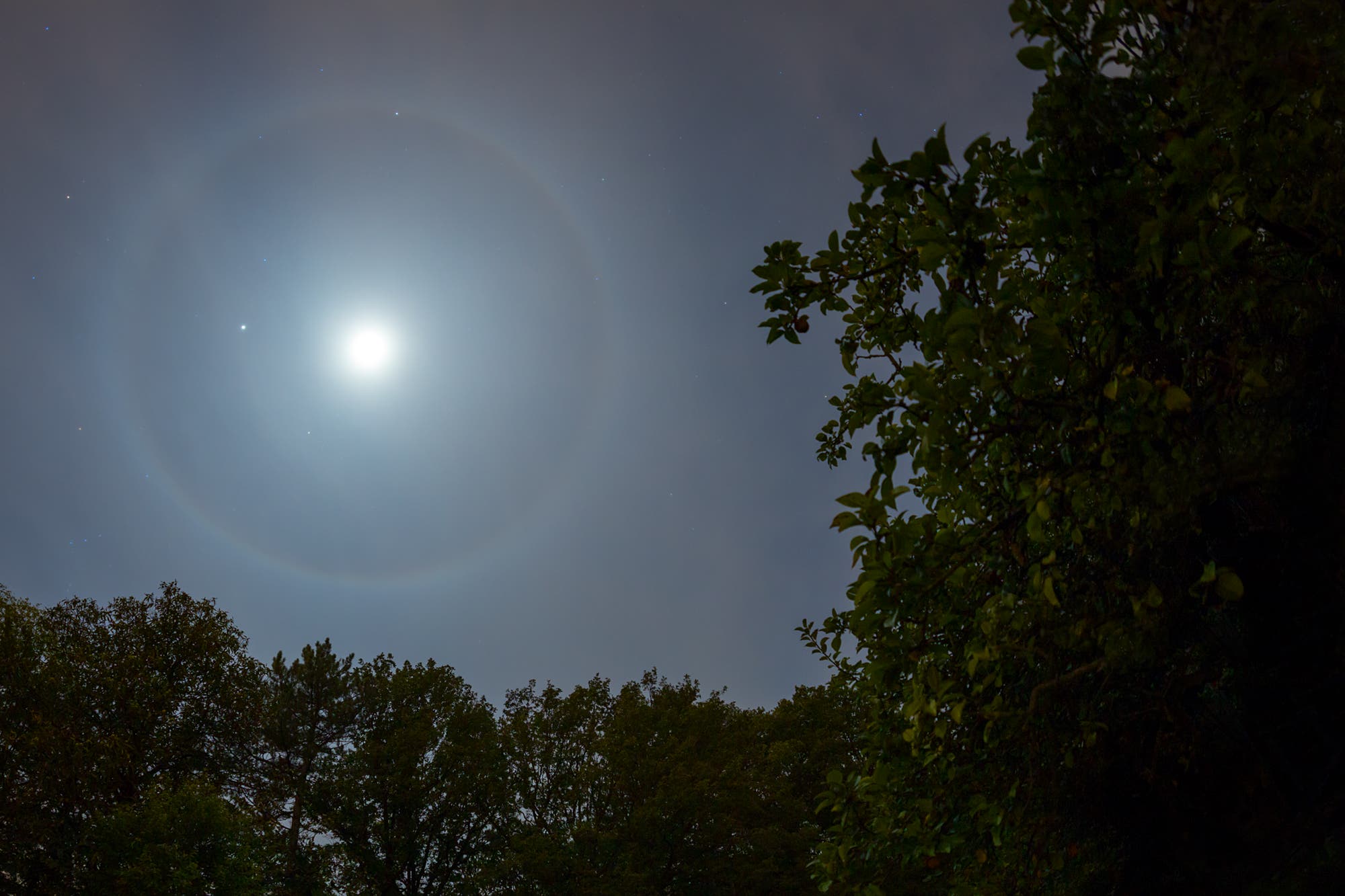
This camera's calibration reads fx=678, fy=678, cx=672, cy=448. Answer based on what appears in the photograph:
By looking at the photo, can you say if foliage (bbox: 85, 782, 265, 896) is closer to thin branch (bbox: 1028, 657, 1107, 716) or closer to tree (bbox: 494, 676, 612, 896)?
tree (bbox: 494, 676, 612, 896)

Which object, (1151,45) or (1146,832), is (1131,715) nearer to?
(1146,832)

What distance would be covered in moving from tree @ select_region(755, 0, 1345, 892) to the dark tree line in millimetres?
22154

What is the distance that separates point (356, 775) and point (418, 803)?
8.82ft

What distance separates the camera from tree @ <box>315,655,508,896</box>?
26266mm

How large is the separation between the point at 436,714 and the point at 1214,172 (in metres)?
32.2

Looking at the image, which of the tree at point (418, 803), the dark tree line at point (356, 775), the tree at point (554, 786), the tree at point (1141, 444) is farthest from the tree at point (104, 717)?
the tree at point (1141, 444)

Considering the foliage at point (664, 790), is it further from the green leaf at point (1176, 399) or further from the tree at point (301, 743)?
the green leaf at point (1176, 399)

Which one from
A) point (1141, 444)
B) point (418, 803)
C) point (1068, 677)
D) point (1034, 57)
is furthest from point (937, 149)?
point (418, 803)

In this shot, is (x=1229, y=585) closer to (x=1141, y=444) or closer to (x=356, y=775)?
(x=1141, y=444)

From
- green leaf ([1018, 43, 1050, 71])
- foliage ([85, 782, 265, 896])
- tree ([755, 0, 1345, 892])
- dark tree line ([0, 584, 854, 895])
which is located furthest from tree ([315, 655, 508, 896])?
green leaf ([1018, 43, 1050, 71])

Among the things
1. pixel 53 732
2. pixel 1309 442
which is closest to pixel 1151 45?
pixel 1309 442

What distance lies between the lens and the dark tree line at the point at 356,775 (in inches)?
846

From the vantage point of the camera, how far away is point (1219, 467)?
2811 millimetres

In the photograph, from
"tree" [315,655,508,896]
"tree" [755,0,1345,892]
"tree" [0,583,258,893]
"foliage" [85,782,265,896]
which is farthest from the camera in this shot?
"tree" [315,655,508,896]
